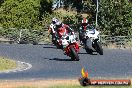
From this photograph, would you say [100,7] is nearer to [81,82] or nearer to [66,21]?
[66,21]

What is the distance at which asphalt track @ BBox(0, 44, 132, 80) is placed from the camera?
18.4 metres

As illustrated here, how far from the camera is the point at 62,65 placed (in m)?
22.0

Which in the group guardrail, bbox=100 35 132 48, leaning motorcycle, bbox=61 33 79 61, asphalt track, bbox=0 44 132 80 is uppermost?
leaning motorcycle, bbox=61 33 79 61

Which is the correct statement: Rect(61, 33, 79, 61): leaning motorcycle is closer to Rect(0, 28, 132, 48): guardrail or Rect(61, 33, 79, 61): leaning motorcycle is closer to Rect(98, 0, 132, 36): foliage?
Rect(0, 28, 132, 48): guardrail

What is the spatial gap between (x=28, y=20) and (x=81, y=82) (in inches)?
1091

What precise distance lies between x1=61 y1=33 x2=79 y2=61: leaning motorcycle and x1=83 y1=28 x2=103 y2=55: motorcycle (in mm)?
2219

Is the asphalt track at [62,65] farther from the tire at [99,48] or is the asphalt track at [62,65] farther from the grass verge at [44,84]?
the grass verge at [44,84]

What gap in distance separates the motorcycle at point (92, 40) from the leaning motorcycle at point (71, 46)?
222cm

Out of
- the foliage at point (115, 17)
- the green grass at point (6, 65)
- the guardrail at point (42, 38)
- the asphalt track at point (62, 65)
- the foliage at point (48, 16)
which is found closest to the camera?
the asphalt track at point (62, 65)

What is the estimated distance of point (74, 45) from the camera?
77.7ft

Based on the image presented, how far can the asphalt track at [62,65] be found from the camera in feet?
60.3

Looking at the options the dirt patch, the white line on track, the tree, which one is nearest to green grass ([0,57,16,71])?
the white line on track

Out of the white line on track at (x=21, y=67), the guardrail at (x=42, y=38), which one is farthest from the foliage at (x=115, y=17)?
the white line on track at (x=21, y=67)

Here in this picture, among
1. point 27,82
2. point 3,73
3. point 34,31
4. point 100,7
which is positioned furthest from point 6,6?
point 27,82
